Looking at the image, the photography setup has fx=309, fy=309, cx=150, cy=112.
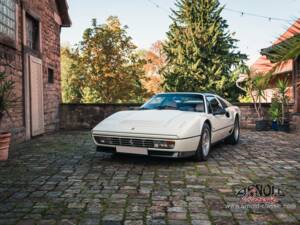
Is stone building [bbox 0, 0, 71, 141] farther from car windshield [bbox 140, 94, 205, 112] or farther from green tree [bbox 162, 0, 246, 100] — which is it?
green tree [bbox 162, 0, 246, 100]

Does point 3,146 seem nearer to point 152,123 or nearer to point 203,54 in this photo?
point 152,123

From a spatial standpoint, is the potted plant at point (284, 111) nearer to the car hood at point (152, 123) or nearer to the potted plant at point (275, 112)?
the potted plant at point (275, 112)

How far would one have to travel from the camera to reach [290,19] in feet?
5.28

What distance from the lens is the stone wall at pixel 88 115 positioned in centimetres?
1191

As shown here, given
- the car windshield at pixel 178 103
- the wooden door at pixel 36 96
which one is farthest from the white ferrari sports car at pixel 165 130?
the wooden door at pixel 36 96

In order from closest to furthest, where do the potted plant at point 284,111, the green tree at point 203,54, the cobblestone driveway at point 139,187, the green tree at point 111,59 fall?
the cobblestone driveway at point 139,187, the potted plant at point 284,111, the green tree at point 203,54, the green tree at point 111,59

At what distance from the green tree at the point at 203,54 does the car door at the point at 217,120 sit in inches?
336

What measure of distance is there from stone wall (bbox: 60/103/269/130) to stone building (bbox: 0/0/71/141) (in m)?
0.50

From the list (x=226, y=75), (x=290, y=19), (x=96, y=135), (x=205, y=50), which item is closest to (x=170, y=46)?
(x=205, y=50)

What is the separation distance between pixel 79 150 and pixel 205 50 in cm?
1067

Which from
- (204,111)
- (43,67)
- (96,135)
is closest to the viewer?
(96,135)

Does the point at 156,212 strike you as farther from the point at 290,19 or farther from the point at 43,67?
the point at 43,67

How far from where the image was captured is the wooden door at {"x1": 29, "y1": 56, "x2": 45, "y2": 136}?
8.82 metres

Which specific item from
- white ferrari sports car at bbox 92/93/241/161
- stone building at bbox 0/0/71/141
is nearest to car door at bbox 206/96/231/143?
white ferrari sports car at bbox 92/93/241/161
